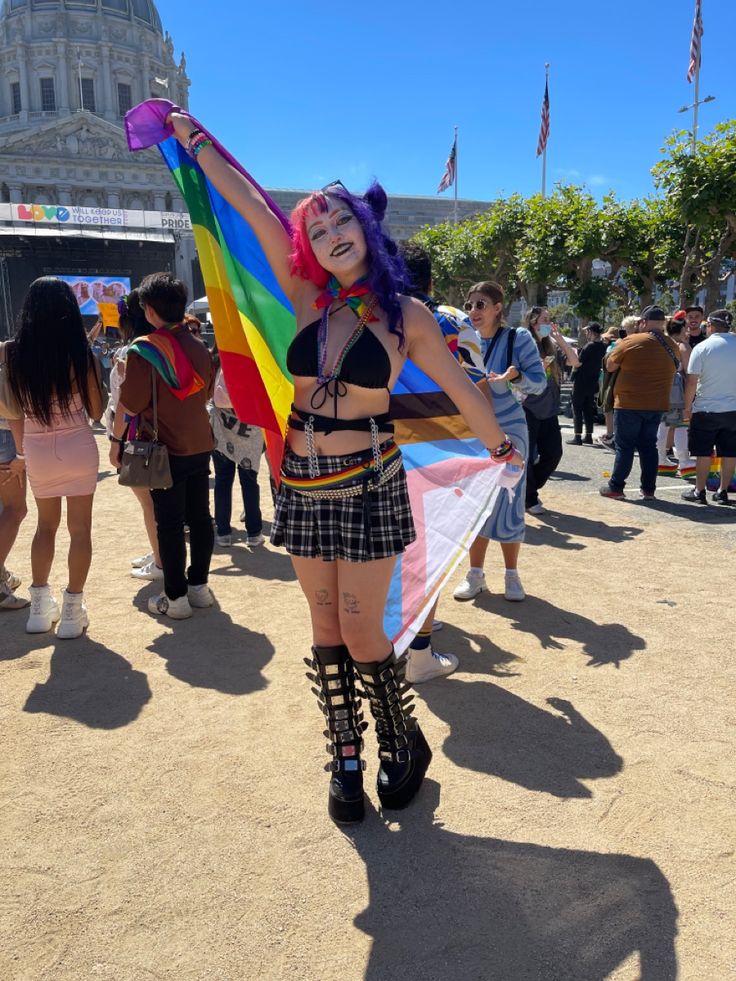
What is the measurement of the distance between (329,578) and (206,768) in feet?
3.42

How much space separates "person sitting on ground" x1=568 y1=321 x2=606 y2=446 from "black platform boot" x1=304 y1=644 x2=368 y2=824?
984 centimetres

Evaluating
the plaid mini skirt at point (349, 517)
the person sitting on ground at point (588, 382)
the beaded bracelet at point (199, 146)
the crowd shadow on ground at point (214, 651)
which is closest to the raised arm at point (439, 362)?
the plaid mini skirt at point (349, 517)

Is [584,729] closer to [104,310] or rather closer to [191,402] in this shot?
[191,402]

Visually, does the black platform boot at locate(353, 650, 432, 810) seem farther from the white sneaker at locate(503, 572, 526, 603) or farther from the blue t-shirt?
the blue t-shirt

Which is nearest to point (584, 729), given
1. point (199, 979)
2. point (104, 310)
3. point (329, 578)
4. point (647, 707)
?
point (647, 707)

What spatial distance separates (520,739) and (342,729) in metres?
0.94

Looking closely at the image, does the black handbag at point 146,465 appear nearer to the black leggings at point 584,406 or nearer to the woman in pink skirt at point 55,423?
the woman in pink skirt at point 55,423

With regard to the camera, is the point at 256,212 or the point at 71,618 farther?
the point at 71,618

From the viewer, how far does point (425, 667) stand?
11.8ft

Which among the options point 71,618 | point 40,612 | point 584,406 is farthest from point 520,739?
point 584,406

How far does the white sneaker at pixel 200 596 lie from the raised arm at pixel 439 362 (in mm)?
2703

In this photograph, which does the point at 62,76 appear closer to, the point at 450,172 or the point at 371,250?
the point at 450,172

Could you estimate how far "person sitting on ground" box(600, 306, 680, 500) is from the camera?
761 cm

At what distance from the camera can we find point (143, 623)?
438 cm
